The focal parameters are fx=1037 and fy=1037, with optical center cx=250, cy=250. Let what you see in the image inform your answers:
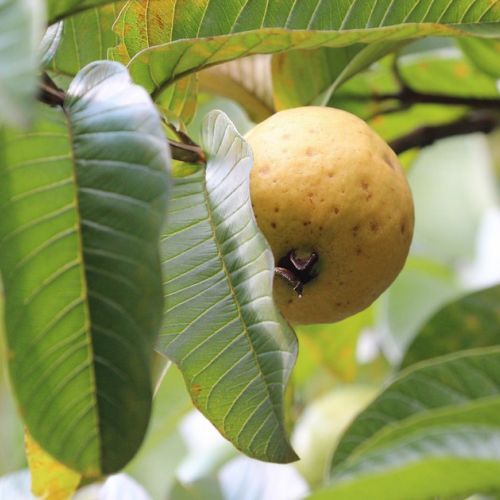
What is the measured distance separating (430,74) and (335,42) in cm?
77

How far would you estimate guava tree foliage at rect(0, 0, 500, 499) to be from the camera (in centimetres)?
62

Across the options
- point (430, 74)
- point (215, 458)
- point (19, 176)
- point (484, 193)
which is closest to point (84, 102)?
point (19, 176)

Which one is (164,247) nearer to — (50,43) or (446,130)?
(50,43)

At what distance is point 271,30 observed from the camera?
78 cm

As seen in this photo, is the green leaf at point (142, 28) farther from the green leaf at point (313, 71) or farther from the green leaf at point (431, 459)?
the green leaf at point (431, 459)

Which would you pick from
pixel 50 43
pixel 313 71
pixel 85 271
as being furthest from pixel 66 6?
pixel 313 71

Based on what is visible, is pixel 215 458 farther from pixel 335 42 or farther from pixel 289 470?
pixel 335 42

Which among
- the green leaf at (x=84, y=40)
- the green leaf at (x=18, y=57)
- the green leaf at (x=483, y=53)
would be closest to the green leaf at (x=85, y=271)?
the green leaf at (x=18, y=57)

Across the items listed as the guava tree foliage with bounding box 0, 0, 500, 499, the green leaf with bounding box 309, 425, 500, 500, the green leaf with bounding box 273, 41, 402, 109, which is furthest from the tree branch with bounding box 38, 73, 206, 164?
the green leaf with bounding box 309, 425, 500, 500

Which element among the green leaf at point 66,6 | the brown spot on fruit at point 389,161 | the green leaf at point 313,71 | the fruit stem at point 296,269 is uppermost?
the green leaf at point 66,6

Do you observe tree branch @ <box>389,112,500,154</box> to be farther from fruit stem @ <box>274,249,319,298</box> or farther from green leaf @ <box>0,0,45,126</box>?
green leaf @ <box>0,0,45,126</box>

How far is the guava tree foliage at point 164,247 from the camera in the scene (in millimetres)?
617

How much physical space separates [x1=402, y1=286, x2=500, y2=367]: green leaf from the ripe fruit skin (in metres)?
0.52

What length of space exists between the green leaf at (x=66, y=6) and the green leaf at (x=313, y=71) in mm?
362
